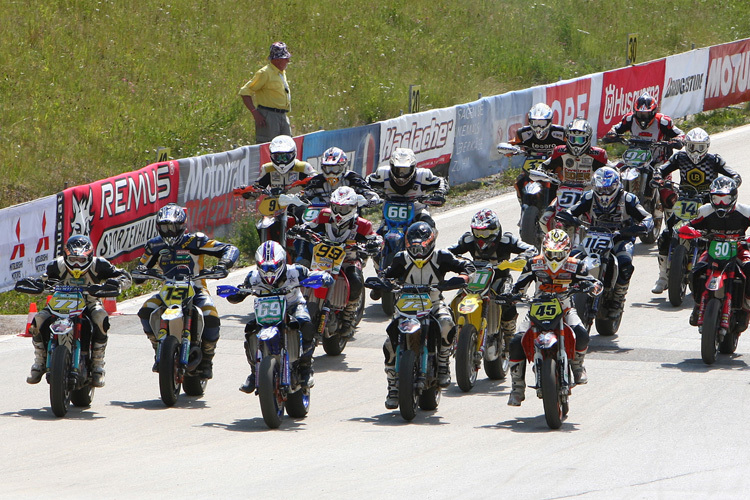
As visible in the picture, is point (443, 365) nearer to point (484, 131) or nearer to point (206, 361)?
point (206, 361)

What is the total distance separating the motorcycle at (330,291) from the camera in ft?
44.8

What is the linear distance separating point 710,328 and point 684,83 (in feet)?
62.2

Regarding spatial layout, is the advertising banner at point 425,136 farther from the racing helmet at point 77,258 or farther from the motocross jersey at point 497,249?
the racing helmet at point 77,258

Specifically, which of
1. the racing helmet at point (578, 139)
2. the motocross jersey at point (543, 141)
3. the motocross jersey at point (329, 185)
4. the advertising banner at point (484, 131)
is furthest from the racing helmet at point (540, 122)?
the advertising banner at point (484, 131)

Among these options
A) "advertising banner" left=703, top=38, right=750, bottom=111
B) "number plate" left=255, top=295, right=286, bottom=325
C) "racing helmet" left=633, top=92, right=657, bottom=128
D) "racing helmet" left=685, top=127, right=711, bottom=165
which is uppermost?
"advertising banner" left=703, top=38, right=750, bottom=111

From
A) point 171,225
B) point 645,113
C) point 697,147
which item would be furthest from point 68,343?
point 645,113

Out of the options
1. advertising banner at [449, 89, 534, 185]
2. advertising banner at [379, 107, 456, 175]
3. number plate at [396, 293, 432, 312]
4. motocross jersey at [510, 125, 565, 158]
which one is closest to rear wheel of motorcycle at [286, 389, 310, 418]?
number plate at [396, 293, 432, 312]

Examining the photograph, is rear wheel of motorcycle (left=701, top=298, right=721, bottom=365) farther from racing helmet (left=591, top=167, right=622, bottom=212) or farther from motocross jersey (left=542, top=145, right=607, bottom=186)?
motocross jersey (left=542, top=145, right=607, bottom=186)

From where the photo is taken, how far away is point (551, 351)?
10.7m

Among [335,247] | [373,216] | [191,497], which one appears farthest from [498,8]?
[191,497]

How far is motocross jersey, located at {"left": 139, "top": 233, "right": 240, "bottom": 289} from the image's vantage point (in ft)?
41.1

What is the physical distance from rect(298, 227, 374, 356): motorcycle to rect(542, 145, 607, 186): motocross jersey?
4362 millimetres

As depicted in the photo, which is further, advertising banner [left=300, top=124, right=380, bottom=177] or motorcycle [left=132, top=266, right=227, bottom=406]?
advertising banner [left=300, top=124, right=380, bottom=177]

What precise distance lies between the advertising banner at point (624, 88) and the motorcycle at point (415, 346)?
57.1 ft
